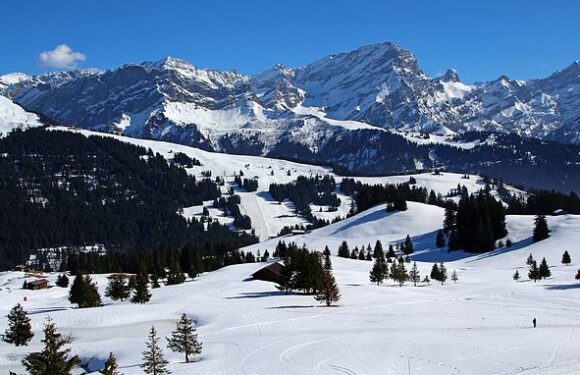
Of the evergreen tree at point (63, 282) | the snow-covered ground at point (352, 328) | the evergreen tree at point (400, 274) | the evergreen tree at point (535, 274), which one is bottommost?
the snow-covered ground at point (352, 328)

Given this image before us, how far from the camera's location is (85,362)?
55.3 meters

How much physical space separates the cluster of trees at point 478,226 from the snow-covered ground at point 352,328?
170ft

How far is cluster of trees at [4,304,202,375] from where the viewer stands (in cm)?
3303

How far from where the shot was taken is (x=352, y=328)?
58.5 meters

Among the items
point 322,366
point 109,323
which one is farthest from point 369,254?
point 322,366

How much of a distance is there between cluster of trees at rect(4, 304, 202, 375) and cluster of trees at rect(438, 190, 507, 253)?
119 metres

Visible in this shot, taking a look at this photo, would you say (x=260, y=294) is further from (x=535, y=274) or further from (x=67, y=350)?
(x=67, y=350)

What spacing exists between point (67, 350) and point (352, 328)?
97.5 ft

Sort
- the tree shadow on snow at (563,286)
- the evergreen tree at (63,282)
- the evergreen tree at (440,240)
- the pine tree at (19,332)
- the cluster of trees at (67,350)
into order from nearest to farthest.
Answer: the cluster of trees at (67,350) → the pine tree at (19,332) → the tree shadow on snow at (563,286) → the evergreen tree at (63,282) → the evergreen tree at (440,240)

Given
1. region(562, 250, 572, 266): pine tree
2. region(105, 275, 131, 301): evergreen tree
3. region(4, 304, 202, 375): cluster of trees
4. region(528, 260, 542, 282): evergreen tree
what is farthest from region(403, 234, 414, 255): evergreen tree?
region(4, 304, 202, 375): cluster of trees

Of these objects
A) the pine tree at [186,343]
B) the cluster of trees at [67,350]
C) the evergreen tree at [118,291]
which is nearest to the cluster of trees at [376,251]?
the evergreen tree at [118,291]

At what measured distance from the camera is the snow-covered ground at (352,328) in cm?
4394

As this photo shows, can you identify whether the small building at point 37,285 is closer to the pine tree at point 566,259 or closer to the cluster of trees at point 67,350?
the cluster of trees at point 67,350

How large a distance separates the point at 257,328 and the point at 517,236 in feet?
394
